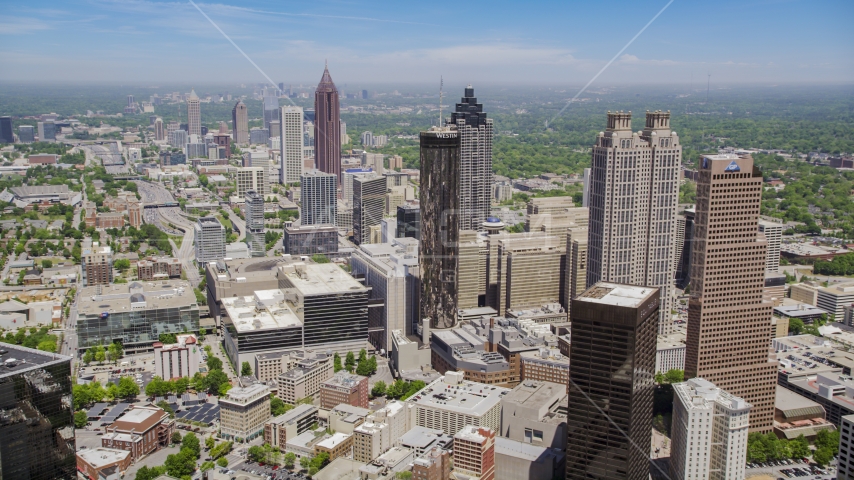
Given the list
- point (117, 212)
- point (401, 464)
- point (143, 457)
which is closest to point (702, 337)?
point (401, 464)

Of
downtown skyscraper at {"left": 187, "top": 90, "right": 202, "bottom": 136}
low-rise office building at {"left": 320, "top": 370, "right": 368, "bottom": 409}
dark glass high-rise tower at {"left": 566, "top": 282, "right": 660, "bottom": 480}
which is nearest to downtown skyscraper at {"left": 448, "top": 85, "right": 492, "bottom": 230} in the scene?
low-rise office building at {"left": 320, "top": 370, "right": 368, "bottom": 409}

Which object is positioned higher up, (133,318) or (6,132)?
(6,132)

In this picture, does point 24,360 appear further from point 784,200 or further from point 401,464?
point 784,200

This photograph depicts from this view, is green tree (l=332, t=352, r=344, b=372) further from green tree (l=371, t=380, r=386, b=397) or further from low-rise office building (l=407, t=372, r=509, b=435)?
low-rise office building (l=407, t=372, r=509, b=435)

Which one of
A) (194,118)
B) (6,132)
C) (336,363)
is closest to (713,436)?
(336,363)

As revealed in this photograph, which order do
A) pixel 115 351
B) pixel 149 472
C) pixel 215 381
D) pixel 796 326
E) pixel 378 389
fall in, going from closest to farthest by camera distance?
pixel 149 472 → pixel 378 389 → pixel 215 381 → pixel 115 351 → pixel 796 326

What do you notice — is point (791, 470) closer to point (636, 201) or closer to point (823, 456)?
point (823, 456)
